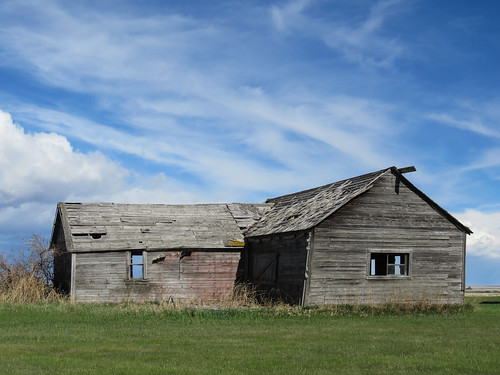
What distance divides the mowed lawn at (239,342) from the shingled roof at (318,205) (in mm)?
5645

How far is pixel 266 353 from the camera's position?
1399 cm

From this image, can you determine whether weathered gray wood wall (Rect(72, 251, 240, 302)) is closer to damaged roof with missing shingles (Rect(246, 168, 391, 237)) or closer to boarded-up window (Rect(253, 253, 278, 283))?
boarded-up window (Rect(253, 253, 278, 283))

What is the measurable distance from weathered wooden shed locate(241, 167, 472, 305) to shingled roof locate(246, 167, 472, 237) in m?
0.06

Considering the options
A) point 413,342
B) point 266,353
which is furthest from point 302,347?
point 413,342

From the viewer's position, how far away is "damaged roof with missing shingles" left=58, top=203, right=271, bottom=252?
1213 inches

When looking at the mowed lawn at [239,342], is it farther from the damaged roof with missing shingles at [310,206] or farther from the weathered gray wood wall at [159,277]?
the weathered gray wood wall at [159,277]

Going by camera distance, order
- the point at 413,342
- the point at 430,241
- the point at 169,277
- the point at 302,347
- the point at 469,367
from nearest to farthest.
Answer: the point at 469,367
the point at 302,347
the point at 413,342
the point at 430,241
the point at 169,277

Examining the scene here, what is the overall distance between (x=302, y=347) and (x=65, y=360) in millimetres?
5283

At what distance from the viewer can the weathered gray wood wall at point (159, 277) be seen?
30.0 m

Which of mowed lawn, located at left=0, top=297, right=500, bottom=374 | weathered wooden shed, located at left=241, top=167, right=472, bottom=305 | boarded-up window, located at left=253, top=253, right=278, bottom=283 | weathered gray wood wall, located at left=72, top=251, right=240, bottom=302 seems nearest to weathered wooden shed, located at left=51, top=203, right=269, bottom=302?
weathered gray wood wall, located at left=72, top=251, right=240, bottom=302

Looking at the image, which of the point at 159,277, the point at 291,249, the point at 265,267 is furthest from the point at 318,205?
the point at 159,277

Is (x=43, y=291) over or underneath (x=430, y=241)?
underneath

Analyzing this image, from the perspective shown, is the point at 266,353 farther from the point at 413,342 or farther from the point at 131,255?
the point at 131,255

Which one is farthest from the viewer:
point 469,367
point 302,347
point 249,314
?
point 249,314
